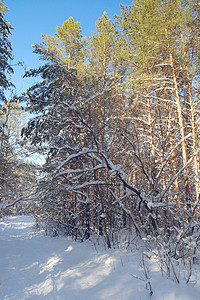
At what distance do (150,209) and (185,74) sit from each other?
6.51 metres

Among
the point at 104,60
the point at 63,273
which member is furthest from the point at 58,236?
the point at 104,60

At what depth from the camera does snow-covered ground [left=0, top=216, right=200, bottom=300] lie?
3149 millimetres

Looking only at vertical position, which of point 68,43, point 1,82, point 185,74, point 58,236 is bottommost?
point 58,236

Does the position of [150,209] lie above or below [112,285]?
above

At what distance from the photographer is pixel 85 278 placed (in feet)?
13.5

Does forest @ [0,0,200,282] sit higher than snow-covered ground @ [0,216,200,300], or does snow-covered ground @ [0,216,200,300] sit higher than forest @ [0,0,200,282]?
forest @ [0,0,200,282]

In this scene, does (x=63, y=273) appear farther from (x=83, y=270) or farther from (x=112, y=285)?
(x=112, y=285)

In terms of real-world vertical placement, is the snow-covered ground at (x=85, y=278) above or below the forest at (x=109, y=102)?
below

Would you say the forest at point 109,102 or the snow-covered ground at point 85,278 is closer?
the snow-covered ground at point 85,278

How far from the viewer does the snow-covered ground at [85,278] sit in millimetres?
3149

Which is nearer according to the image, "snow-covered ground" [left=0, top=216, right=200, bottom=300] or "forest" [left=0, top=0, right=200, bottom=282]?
"snow-covered ground" [left=0, top=216, right=200, bottom=300]

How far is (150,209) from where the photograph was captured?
15.0 ft

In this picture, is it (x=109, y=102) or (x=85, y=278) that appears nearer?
(x=85, y=278)

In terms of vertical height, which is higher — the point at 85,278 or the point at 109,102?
the point at 109,102
